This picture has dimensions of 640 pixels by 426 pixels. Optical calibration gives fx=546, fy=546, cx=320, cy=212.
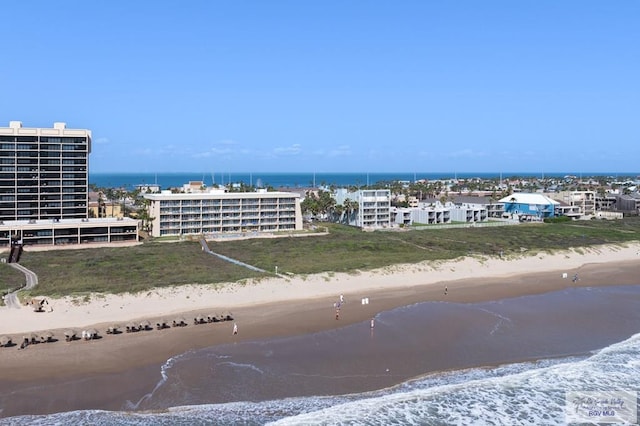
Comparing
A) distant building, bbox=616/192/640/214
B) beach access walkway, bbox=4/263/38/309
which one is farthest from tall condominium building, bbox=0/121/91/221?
distant building, bbox=616/192/640/214

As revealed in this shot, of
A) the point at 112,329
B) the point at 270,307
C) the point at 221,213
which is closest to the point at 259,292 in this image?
the point at 270,307

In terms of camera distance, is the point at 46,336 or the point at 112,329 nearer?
the point at 46,336

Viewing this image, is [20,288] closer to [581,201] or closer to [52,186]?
[52,186]

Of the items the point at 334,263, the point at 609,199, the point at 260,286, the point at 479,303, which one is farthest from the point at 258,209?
the point at 609,199

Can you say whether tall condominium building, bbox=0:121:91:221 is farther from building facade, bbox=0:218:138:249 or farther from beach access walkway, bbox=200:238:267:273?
beach access walkway, bbox=200:238:267:273

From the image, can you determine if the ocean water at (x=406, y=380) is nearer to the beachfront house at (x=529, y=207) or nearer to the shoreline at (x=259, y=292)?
the shoreline at (x=259, y=292)

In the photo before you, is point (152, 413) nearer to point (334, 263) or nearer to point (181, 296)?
point (181, 296)

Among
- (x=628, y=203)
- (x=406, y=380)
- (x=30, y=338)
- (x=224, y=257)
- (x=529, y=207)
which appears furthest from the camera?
(x=628, y=203)
